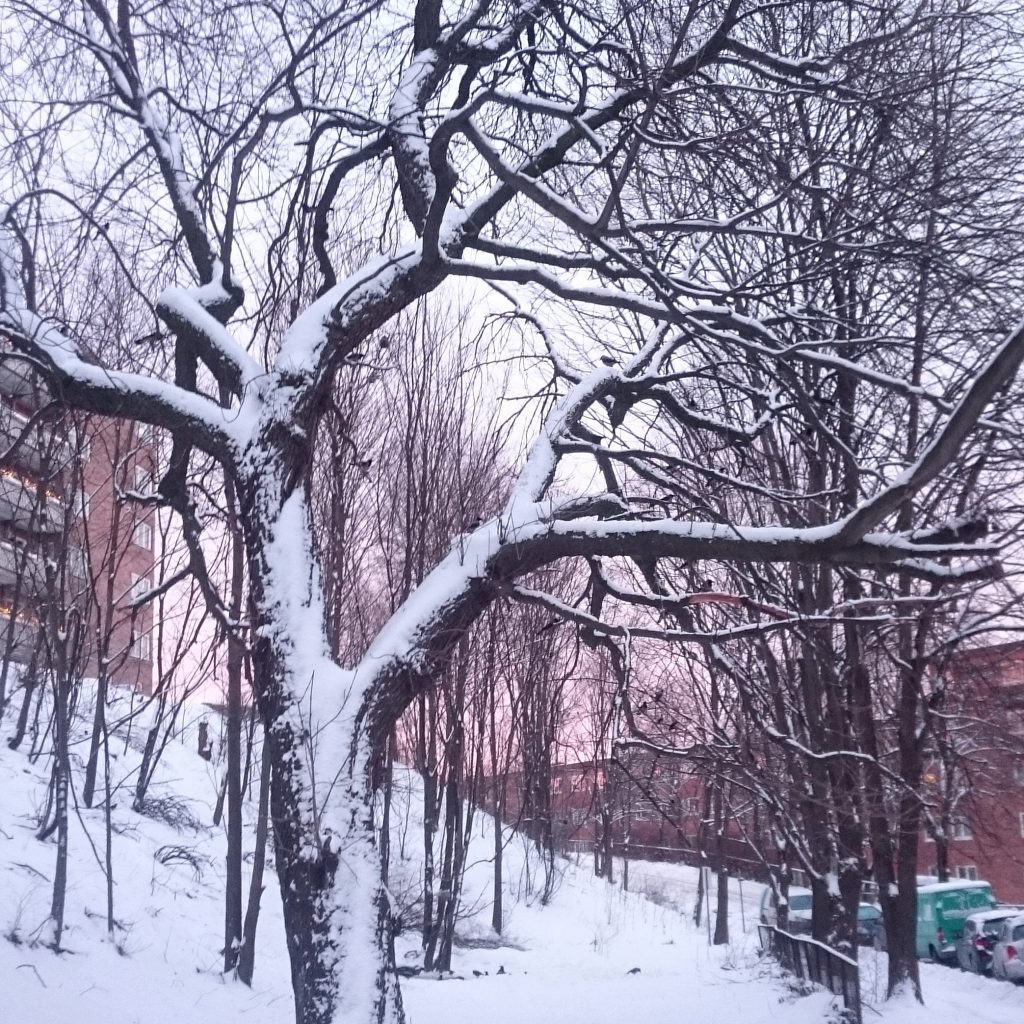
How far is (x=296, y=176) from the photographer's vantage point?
6027 mm

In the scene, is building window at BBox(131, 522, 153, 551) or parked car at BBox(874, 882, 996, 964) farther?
parked car at BBox(874, 882, 996, 964)

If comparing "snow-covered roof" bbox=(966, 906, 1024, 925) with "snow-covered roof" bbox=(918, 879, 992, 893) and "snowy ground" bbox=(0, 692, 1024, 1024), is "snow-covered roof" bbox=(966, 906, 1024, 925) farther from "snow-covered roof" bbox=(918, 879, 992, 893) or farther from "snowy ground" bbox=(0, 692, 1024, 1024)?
"snow-covered roof" bbox=(918, 879, 992, 893)

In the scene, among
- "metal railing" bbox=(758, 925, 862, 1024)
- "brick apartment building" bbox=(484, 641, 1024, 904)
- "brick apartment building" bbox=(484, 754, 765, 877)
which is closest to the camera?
"brick apartment building" bbox=(484, 754, 765, 877)

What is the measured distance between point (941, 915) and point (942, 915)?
0.02 m

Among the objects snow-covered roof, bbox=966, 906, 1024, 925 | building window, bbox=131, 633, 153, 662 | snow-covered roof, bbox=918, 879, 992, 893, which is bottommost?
snow-covered roof, bbox=966, 906, 1024, 925

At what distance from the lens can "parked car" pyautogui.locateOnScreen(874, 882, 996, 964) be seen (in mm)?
18341

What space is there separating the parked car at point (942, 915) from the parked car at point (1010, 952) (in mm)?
3590

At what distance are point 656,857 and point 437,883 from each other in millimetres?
20151

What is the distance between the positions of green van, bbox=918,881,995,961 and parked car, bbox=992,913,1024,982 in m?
3.60

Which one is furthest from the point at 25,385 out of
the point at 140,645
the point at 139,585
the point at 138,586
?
the point at 140,645

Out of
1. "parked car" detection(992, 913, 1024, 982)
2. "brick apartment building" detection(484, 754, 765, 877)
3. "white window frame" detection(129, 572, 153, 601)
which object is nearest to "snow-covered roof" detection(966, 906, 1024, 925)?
"parked car" detection(992, 913, 1024, 982)

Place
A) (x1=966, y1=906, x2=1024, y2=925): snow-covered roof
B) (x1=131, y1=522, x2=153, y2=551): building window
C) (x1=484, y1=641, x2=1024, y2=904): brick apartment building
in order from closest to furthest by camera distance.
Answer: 1. (x1=484, y1=641, x2=1024, y2=904): brick apartment building
2. (x1=131, y1=522, x2=153, y2=551): building window
3. (x1=966, y1=906, x2=1024, y2=925): snow-covered roof

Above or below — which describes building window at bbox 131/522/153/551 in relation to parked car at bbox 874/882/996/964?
above

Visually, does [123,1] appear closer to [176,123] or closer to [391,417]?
[176,123]
